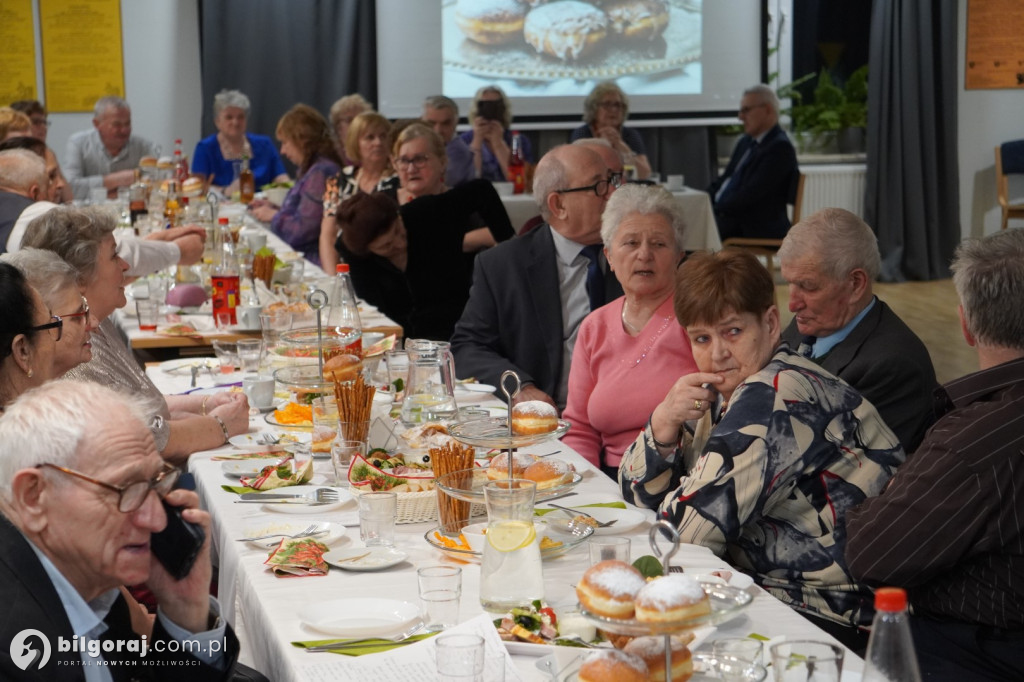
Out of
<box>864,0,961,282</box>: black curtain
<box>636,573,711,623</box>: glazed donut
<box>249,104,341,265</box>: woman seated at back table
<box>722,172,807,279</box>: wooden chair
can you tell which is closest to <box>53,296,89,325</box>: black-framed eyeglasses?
<box>636,573,711,623</box>: glazed donut

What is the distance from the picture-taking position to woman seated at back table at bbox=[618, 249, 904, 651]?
6.98 ft

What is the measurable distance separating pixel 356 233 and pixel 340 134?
3647mm

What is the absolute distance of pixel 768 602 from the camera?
185cm

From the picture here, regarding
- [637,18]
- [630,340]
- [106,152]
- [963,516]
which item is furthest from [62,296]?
[637,18]

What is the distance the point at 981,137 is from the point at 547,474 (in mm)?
8714

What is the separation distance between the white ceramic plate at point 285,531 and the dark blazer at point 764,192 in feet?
20.9

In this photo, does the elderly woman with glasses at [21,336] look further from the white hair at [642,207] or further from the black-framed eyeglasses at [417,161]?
the black-framed eyeglasses at [417,161]

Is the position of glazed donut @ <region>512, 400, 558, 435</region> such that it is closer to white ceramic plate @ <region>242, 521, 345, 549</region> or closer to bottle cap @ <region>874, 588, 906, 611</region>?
white ceramic plate @ <region>242, 521, 345, 549</region>

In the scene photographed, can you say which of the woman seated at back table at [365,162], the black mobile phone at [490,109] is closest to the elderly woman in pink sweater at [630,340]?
the woman seated at back table at [365,162]

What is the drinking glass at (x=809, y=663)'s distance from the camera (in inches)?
56.6

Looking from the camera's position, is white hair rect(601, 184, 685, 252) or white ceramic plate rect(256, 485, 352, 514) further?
white hair rect(601, 184, 685, 252)

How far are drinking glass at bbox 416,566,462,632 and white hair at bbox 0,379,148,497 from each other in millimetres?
496

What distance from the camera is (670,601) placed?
4.12ft

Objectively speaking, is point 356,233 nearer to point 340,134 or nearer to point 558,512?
point 558,512
